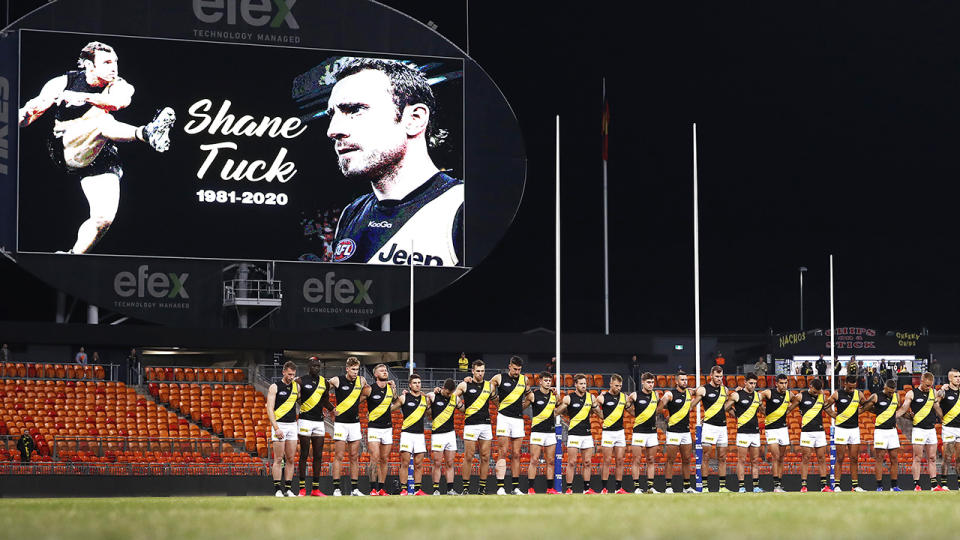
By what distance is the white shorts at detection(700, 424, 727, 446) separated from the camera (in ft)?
64.1

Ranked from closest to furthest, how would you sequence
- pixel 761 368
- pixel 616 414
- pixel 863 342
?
1. pixel 616 414
2. pixel 761 368
3. pixel 863 342

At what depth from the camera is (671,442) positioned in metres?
19.3

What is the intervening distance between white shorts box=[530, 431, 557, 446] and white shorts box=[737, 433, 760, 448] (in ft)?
9.47

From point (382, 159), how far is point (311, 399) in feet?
54.5

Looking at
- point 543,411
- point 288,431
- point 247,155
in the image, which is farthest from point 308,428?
point 247,155

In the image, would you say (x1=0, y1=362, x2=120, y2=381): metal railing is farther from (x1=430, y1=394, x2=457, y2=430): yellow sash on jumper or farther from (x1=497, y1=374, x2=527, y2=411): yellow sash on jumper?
(x1=497, y1=374, x2=527, y2=411): yellow sash on jumper

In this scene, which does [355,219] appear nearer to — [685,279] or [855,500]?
[685,279]

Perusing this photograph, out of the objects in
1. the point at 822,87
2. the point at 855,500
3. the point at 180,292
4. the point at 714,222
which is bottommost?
the point at 855,500

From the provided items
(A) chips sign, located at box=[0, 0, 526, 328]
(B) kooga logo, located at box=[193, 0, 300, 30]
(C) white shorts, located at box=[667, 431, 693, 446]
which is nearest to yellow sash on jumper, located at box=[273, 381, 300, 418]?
(C) white shorts, located at box=[667, 431, 693, 446]

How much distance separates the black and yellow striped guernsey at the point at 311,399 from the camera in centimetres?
1730

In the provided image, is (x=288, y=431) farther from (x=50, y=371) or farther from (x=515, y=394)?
(x=50, y=371)

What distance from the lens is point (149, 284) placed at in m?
32.6

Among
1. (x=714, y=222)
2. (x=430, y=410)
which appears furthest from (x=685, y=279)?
(x=430, y=410)

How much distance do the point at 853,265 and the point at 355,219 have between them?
2198 cm
